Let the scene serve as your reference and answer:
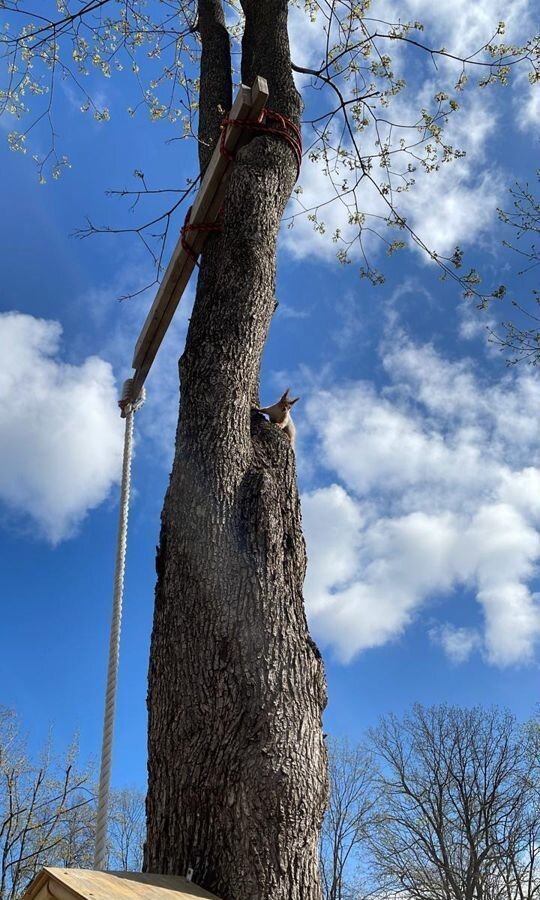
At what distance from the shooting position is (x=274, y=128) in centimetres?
288

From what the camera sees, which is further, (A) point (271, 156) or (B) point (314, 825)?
(A) point (271, 156)

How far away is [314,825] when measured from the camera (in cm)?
155

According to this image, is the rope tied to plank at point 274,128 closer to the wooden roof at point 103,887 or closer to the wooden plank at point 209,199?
the wooden plank at point 209,199

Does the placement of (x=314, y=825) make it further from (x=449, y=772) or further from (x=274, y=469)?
(x=449, y=772)

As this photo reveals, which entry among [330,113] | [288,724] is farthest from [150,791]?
[330,113]

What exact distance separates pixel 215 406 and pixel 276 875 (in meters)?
1.27

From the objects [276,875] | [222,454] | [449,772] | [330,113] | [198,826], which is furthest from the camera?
[449,772]

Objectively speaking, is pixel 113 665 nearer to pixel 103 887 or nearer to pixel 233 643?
pixel 233 643

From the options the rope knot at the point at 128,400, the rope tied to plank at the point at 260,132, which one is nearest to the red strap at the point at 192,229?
the rope tied to plank at the point at 260,132

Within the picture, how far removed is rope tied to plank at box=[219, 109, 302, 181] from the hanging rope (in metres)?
1.24

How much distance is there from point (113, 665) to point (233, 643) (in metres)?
0.59

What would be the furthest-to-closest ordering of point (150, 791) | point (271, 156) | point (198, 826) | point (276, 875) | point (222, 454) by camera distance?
point (271, 156) → point (222, 454) → point (150, 791) → point (198, 826) → point (276, 875)

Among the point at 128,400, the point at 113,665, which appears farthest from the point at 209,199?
the point at 113,665

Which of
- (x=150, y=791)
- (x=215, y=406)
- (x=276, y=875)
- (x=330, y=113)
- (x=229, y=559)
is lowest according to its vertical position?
(x=276, y=875)
